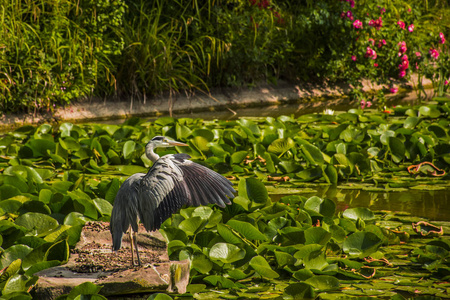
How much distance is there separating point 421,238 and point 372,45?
569cm

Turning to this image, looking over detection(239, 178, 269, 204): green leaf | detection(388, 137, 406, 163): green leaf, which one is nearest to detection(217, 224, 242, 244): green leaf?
detection(239, 178, 269, 204): green leaf

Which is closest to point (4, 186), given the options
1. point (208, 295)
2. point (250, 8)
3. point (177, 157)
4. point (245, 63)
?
point (177, 157)

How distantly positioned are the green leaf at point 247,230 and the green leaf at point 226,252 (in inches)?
6.3

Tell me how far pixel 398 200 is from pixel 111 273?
2.15 meters

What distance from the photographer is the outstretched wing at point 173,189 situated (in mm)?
2432

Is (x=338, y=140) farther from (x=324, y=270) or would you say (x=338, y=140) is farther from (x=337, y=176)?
(x=324, y=270)

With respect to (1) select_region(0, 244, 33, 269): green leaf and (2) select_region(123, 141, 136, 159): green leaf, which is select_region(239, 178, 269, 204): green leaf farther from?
(2) select_region(123, 141, 136, 159): green leaf

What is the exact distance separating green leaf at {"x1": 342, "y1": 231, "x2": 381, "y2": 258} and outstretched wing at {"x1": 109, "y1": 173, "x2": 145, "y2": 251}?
3.40ft

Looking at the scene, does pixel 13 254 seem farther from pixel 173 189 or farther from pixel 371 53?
pixel 371 53

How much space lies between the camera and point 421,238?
3.14 metres

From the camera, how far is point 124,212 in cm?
246

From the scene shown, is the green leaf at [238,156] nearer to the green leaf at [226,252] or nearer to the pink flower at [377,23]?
the green leaf at [226,252]

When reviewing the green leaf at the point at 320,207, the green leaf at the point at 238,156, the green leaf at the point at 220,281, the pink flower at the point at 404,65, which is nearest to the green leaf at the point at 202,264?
the green leaf at the point at 220,281

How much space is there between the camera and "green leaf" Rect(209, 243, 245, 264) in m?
2.66
